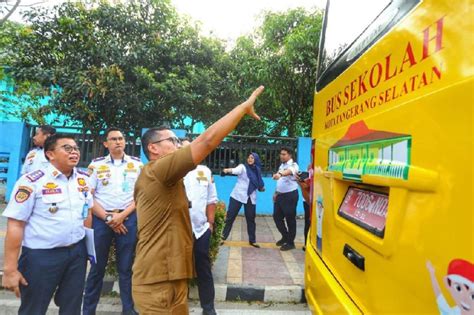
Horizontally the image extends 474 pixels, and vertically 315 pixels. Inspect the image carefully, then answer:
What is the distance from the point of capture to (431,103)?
1079 millimetres

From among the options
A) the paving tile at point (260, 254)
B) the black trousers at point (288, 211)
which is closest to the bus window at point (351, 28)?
the paving tile at point (260, 254)

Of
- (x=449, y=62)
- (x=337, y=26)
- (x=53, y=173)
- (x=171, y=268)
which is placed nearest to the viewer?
(x=449, y=62)

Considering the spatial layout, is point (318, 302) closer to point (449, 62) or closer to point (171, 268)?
point (171, 268)

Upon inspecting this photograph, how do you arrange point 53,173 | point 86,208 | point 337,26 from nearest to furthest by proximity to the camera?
point 337,26 → point 53,173 → point 86,208

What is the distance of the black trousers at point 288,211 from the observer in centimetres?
555

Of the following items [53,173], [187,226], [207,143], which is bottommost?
[187,226]

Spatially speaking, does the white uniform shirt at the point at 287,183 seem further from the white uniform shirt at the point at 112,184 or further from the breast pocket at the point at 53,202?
the breast pocket at the point at 53,202

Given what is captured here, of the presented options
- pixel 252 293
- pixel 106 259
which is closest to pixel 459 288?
pixel 106 259

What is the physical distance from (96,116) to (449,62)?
8.15 m

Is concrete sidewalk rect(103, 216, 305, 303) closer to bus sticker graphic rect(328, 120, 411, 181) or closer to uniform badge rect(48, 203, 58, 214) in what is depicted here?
uniform badge rect(48, 203, 58, 214)

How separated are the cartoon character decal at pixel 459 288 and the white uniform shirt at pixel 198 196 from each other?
2.50 m

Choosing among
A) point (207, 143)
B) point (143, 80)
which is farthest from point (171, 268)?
point (143, 80)

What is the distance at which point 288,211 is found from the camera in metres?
5.55

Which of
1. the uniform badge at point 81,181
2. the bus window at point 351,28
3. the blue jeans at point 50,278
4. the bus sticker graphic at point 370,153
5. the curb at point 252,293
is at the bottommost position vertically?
the curb at point 252,293
